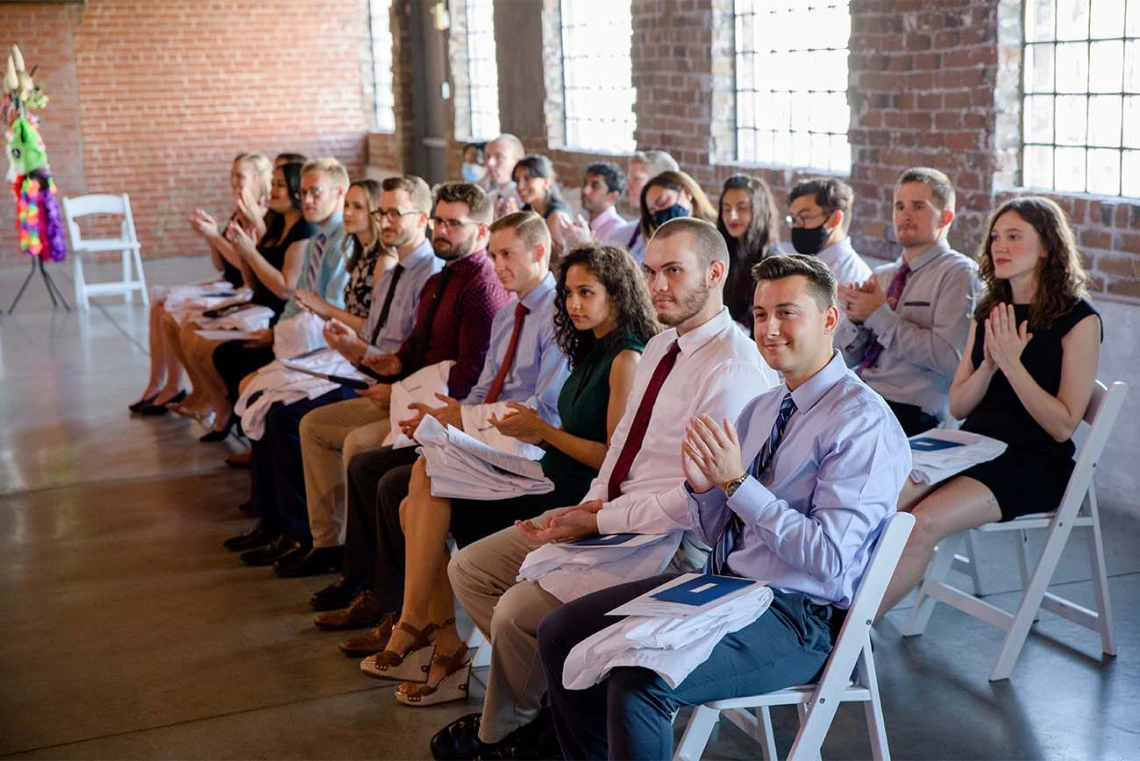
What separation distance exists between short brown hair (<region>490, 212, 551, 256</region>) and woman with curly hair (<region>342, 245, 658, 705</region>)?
42 cm

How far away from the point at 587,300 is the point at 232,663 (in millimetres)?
1702

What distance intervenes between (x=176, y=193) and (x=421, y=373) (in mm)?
12289

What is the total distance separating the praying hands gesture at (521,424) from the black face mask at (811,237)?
1.74m

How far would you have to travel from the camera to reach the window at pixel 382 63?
52.9 feet

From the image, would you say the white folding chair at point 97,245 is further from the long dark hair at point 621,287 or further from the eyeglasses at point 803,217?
the long dark hair at point 621,287

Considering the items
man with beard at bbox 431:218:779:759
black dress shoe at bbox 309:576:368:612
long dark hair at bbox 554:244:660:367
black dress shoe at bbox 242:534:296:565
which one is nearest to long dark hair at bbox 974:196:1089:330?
man with beard at bbox 431:218:779:759

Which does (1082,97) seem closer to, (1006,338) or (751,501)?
(1006,338)

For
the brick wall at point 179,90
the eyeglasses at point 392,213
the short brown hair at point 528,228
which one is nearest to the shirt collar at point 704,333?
the short brown hair at point 528,228

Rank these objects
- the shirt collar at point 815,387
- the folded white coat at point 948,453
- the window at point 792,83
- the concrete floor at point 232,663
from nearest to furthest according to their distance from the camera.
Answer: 1. the shirt collar at point 815,387
2. the concrete floor at point 232,663
3. the folded white coat at point 948,453
4. the window at point 792,83

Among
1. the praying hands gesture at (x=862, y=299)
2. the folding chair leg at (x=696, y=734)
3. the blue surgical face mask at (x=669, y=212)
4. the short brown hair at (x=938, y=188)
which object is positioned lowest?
the folding chair leg at (x=696, y=734)

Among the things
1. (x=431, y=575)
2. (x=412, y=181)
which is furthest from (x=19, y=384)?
(x=431, y=575)

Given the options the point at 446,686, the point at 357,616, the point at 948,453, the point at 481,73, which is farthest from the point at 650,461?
the point at 481,73

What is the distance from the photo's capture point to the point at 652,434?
3221 mm

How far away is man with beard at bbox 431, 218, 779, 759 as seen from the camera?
10.2 ft
